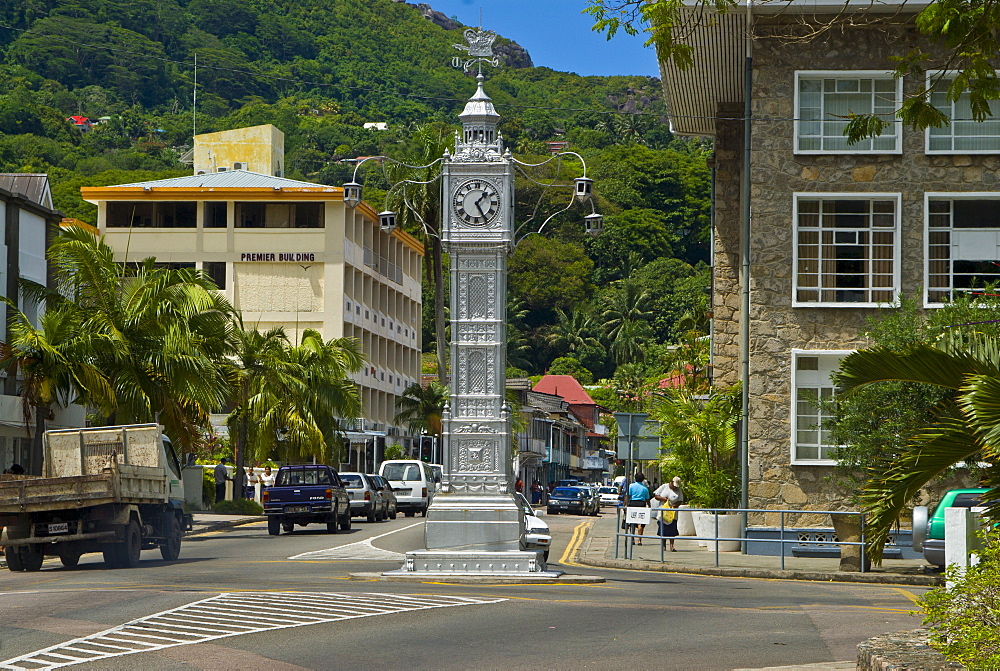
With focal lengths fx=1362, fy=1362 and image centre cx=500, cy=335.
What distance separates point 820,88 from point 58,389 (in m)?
17.8

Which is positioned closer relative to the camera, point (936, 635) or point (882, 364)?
point (936, 635)

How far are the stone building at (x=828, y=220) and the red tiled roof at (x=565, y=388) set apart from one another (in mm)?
82503

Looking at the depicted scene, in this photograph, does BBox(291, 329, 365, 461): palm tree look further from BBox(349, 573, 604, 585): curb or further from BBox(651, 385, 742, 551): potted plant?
BBox(349, 573, 604, 585): curb

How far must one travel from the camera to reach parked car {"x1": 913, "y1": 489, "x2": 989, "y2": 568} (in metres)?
20.8

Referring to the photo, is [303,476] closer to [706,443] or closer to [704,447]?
[704,447]

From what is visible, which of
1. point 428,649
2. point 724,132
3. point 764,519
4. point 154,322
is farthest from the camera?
point 724,132

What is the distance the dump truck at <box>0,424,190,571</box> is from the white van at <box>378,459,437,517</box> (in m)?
22.1

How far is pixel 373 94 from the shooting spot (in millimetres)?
149125

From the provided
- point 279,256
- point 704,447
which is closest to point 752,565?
point 704,447

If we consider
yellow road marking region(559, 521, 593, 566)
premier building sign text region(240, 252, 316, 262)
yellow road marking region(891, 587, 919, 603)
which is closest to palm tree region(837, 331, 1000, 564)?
yellow road marking region(891, 587, 919, 603)


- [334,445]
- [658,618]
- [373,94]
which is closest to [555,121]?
[373,94]

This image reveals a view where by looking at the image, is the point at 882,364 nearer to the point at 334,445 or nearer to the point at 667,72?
the point at 667,72

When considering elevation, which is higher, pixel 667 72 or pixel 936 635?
pixel 667 72

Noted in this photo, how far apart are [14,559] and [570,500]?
4028 centimetres
